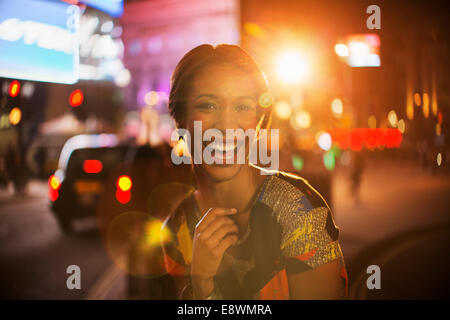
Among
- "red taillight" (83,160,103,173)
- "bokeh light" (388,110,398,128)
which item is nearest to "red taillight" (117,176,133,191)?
"red taillight" (83,160,103,173)

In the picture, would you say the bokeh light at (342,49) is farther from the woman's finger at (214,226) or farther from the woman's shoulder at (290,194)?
the woman's finger at (214,226)

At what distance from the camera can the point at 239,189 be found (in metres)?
1.32

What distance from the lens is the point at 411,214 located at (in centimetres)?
755

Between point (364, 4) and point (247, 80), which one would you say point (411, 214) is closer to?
point (364, 4)

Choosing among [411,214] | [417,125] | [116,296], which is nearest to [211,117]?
[417,125]

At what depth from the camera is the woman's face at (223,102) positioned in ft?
4.09

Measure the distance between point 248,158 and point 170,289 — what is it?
0.68 meters

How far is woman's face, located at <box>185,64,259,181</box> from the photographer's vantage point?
1.25 meters

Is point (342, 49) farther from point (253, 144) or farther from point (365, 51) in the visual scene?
point (253, 144)

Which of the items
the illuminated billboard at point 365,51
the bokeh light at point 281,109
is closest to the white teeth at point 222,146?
the bokeh light at point 281,109

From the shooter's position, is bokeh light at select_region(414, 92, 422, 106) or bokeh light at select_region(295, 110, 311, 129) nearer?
bokeh light at select_region(414, 92, 422, 106)

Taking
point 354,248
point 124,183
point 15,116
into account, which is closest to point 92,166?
point 124,183

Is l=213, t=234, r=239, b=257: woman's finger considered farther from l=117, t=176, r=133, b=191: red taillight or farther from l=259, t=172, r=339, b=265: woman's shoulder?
l=117, t=176, r=133, b=191: red taillight

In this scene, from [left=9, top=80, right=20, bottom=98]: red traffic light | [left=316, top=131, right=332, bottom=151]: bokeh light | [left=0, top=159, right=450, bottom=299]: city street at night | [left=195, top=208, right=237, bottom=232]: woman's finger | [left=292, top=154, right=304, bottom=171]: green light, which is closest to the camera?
[left=195, top=208, right=237, bottom=232]: woman's finger
